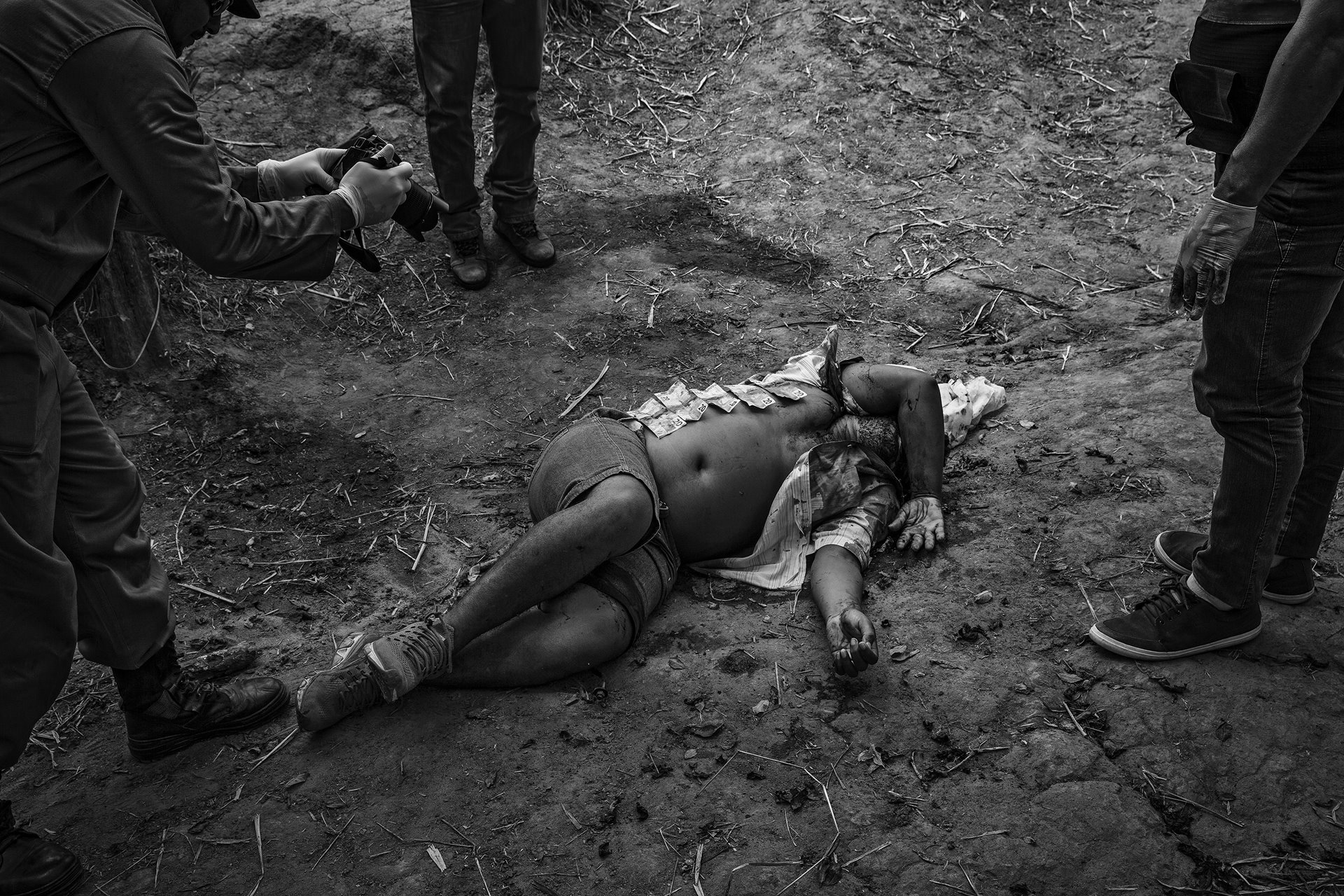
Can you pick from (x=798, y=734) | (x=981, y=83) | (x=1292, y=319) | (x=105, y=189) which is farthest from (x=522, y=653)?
(x=981, y=83)

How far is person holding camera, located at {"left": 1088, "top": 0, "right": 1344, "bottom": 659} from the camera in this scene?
2223mm

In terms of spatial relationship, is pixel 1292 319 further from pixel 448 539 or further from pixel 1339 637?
pixel 448 539

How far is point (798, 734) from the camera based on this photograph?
2775 mm

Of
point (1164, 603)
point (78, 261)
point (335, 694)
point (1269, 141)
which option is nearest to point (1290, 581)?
point (1164, 603)

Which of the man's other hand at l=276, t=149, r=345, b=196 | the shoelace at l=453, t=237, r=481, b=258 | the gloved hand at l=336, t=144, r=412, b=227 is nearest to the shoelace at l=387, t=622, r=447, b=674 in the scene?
the gloved hand at l=336, t=144, r=412, b=227

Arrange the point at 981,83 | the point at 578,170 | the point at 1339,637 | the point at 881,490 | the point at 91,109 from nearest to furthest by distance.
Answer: the point at 91,109 < the point at 1339,637 < the point at 881,490 < the point at 578,170 < the point at 981,83

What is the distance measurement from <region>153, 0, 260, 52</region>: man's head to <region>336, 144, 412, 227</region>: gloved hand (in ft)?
1.60

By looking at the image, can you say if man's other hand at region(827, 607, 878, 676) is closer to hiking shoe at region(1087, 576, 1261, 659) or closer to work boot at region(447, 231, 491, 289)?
hiking shoe at region(1087, 576, 1261, 659)

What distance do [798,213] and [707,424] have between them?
114 inches

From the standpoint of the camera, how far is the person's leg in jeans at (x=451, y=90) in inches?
190

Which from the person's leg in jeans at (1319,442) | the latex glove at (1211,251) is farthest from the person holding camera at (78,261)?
the person's leg in jeans at (1319,442)

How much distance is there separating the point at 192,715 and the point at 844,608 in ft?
6.40

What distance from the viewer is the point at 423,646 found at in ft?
9.25

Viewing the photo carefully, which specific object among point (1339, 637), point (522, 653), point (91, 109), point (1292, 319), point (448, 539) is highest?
point (91, 109)
